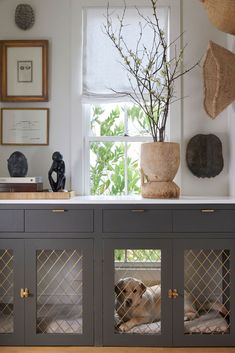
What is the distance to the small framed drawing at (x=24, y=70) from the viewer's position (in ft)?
10.6

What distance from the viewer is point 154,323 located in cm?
274

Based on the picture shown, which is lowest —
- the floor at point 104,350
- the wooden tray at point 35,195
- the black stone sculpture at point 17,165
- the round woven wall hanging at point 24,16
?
the floor at point 104,350

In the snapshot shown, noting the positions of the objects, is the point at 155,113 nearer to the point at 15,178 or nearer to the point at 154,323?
the point at 15,178

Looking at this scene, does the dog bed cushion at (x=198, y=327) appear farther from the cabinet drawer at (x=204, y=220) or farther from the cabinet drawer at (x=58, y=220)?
the cabinet drawer at (x=58, y=220)

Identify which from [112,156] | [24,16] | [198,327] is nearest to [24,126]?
[112,156]

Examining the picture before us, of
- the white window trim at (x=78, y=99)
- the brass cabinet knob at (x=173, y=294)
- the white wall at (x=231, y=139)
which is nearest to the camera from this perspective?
the brass cabinet knob at (x=173, y=294)

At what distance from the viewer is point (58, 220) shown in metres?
2.72

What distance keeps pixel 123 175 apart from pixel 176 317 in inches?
45.3

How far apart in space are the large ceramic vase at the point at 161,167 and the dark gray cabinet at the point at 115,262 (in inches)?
8.9

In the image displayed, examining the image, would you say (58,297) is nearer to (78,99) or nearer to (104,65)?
(78,99)

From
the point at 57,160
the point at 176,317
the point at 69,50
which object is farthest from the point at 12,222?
the point at 69,50

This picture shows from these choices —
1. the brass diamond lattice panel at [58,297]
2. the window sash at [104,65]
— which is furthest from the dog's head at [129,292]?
the window sash at [104,65]

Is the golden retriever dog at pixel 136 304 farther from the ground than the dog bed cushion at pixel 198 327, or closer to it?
farther from the ground

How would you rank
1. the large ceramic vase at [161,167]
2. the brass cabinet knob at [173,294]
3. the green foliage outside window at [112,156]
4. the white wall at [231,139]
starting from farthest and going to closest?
the green foliage outside window at [112,156]
the white wall at [231,139]
the large ceramic vase at [161,167]
the brass cabinet knob at [173,294]
